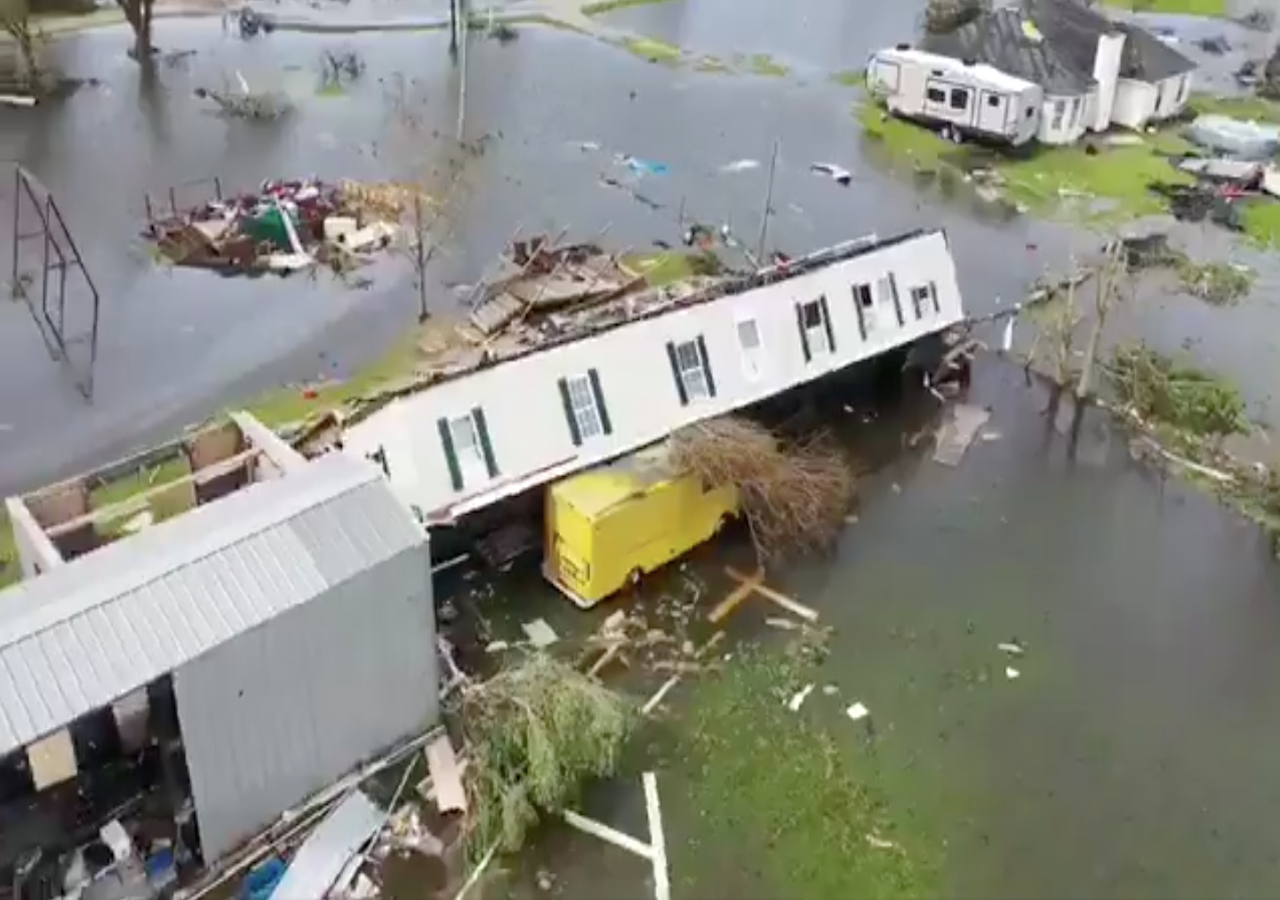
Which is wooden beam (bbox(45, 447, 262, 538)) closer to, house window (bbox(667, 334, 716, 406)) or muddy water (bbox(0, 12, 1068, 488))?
muddy water (bbox(0, 12, 1068, 488))

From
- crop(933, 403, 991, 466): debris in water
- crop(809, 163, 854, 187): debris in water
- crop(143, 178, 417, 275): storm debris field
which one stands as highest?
crop(809, 163, 854, 187): debris in water

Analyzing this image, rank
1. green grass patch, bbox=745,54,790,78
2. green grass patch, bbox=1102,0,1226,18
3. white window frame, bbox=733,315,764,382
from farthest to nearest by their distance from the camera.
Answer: green grass patch, bbox=1102,0,1226,18 < green grass patch, bbox=745,54,790,78 < white window frame, bbox=733,315,764,382

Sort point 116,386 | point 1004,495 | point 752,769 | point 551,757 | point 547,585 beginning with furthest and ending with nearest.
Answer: point 116,386, point 1004,495, point 547,585, point 752,769, point 551,757

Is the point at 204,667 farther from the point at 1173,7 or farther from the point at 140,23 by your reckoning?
the point at 1173,7

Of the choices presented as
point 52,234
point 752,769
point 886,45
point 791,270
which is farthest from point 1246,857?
point 886,45

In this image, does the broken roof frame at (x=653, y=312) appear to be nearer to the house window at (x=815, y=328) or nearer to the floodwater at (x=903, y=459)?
the house window at (x=815, y=328)

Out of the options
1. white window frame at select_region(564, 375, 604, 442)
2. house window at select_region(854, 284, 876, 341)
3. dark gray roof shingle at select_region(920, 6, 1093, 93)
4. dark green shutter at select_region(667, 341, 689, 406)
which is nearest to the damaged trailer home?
white window frame at select_region(564, 375, 604, 442)

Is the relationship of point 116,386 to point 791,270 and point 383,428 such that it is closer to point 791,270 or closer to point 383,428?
point 383,428
